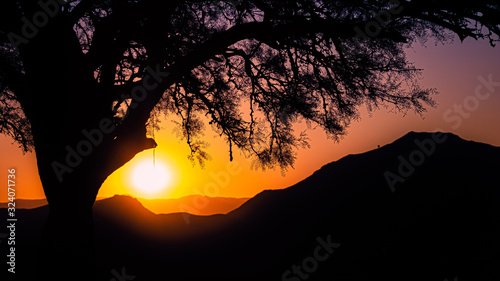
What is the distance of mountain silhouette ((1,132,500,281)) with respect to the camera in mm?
7980

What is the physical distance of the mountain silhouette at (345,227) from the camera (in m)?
7.98

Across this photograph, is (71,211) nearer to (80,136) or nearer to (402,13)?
(80,136)

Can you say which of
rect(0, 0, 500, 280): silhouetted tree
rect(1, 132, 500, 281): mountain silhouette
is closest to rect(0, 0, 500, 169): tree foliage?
rect(0, 0, 500, 280): silhouetted tree

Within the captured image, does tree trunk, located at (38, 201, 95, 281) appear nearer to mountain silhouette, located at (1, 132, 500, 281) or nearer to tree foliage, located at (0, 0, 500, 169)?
tree foliage, located at (0, 0, 500, 169)

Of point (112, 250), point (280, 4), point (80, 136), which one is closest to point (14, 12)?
point (80, 136)

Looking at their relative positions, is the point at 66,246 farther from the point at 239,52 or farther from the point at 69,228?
the point at 239,52

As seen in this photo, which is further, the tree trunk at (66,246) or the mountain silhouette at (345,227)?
the mountain silhouette at (345,227)

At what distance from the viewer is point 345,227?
1047cm

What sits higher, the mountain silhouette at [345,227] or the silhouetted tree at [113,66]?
the silhouetted tree at [113,66]

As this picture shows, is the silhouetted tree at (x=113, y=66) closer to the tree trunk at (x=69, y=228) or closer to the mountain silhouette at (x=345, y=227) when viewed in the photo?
the tree trunk at (x=69, y=228)

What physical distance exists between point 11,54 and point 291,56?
5.16m

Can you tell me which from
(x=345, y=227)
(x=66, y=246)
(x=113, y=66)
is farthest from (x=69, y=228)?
(x=345, y=227)

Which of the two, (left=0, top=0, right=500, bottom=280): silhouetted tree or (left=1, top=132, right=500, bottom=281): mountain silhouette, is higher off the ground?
(left=0, top=0, right=500, bottom=280): silhouetted tree

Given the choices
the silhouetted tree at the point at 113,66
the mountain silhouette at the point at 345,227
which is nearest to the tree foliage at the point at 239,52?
the silhouetted tree at the point at 113,66
